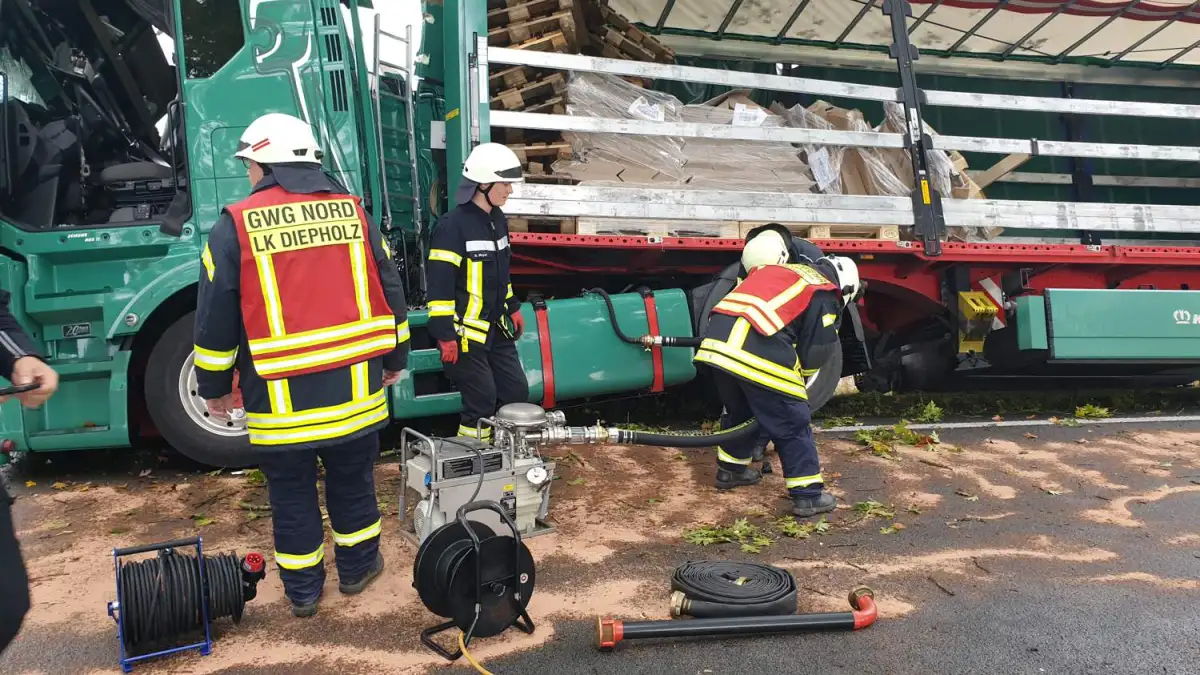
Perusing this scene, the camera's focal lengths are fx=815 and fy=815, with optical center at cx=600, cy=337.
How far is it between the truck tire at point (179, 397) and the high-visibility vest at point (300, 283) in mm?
1969

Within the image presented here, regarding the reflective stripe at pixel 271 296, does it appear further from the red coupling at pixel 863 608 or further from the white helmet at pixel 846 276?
the white helmet at pixel 846 276

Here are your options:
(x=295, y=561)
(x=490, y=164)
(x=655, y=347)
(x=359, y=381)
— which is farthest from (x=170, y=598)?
(x=655, y=347)

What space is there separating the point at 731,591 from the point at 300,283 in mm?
1796

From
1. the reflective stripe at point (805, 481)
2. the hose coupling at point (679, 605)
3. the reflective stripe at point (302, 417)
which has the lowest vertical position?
the hose coupling at point (679, 605)

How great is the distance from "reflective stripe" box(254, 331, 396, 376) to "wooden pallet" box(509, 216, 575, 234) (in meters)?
2.14

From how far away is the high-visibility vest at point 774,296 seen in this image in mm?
4031

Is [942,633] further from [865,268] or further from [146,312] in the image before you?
[146,312]

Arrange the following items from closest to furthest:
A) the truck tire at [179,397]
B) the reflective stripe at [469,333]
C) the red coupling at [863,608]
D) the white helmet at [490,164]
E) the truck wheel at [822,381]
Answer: the red coupling at [863,608] → the white helmet at [490,164] → the reflective stripe at [469,333] → the truck tire at [179,397] → the truck wheel at [822,381]

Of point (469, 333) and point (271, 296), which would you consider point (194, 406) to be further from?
point (271, 296)

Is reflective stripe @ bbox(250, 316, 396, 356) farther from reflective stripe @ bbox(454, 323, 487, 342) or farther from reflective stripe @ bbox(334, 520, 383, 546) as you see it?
reflective stripe @ bbox(454, 323, 487, 342)

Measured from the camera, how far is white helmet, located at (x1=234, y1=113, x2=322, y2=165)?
2.83m

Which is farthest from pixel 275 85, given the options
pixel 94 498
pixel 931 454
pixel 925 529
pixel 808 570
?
pixel 931 454

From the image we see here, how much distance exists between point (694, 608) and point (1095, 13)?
6.72 metres

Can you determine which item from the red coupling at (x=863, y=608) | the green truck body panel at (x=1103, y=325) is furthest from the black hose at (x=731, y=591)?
the green truck body panel at (x=1103, y=325)
